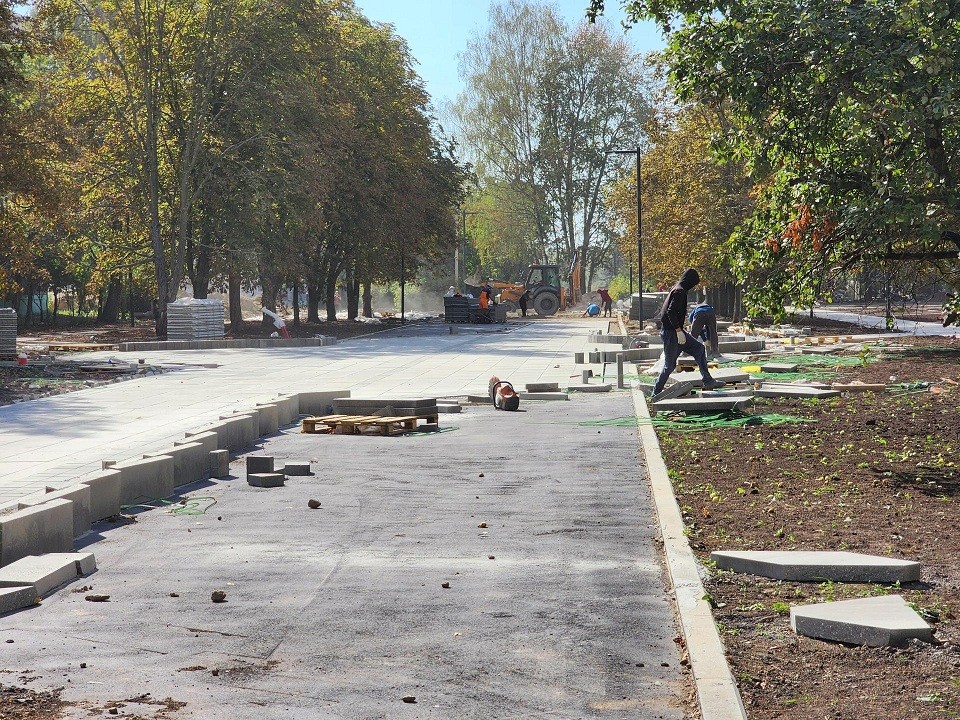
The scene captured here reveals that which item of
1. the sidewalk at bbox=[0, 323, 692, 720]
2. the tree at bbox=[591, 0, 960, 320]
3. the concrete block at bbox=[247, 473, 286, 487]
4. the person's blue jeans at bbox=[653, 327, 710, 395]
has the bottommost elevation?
the sidewalk at bbox=[0, 323, 692, 720]

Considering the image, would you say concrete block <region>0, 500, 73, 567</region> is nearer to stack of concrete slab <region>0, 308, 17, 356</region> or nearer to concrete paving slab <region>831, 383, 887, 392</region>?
concrete paving slab <region>831, 383, 887, 392</region>

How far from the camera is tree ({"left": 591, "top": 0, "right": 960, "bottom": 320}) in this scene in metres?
11.0

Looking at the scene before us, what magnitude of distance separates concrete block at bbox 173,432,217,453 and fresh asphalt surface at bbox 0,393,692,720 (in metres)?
0.90

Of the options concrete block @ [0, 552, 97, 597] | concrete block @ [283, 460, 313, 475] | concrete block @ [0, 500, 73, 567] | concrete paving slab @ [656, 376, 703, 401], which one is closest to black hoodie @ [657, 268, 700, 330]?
concrete paving slab @ [656, 376, 703, 401]

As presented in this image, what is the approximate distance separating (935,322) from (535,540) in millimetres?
38798

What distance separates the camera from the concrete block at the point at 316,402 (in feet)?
59.5

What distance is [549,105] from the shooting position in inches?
3243

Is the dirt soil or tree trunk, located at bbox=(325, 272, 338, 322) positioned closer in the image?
the dirt soil

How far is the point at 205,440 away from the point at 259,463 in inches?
33.5

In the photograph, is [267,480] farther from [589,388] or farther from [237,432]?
[589,388]

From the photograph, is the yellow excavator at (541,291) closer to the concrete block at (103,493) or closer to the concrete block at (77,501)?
the concrete block at (103,493)

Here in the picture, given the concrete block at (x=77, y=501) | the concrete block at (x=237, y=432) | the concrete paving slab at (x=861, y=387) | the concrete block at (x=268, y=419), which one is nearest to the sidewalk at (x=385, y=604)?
the concrete block at (x=77, y=501)

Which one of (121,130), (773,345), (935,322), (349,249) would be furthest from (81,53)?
(935,322)

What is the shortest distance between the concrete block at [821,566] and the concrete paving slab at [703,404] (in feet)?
29.5
